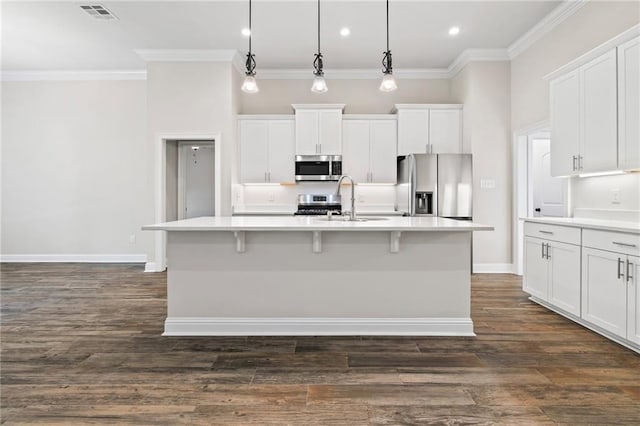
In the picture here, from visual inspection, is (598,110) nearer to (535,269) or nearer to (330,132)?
(535,269)

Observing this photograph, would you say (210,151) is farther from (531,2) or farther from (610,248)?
(610,248)

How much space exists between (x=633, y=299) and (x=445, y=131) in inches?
140

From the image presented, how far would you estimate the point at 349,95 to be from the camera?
5969 mm

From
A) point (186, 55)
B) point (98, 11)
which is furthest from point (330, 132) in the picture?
point (98, 11)

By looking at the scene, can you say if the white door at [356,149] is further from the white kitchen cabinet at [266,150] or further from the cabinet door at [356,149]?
the white kitchen cabinet at [266,150]

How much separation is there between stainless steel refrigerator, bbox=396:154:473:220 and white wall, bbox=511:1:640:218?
3.09ft

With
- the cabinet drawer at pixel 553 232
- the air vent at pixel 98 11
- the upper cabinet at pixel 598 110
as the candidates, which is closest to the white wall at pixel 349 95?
the air vent at pixel 98 11

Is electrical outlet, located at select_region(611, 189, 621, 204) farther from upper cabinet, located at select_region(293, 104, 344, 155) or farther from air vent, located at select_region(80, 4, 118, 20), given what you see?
air vent, located at select_region(80, 4, 118, 20)

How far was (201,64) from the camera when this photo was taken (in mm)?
5242

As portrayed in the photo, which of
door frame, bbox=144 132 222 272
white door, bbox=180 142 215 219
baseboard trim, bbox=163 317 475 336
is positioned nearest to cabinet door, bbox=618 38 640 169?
baseboard trim, bbox=163 317 475 336

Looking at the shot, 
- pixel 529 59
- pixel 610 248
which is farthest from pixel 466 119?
pixel 610 248

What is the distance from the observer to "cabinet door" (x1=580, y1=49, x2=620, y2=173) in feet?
9.65

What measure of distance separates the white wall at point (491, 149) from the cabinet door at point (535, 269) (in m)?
1.38

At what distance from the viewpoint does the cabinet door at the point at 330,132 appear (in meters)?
5.58
